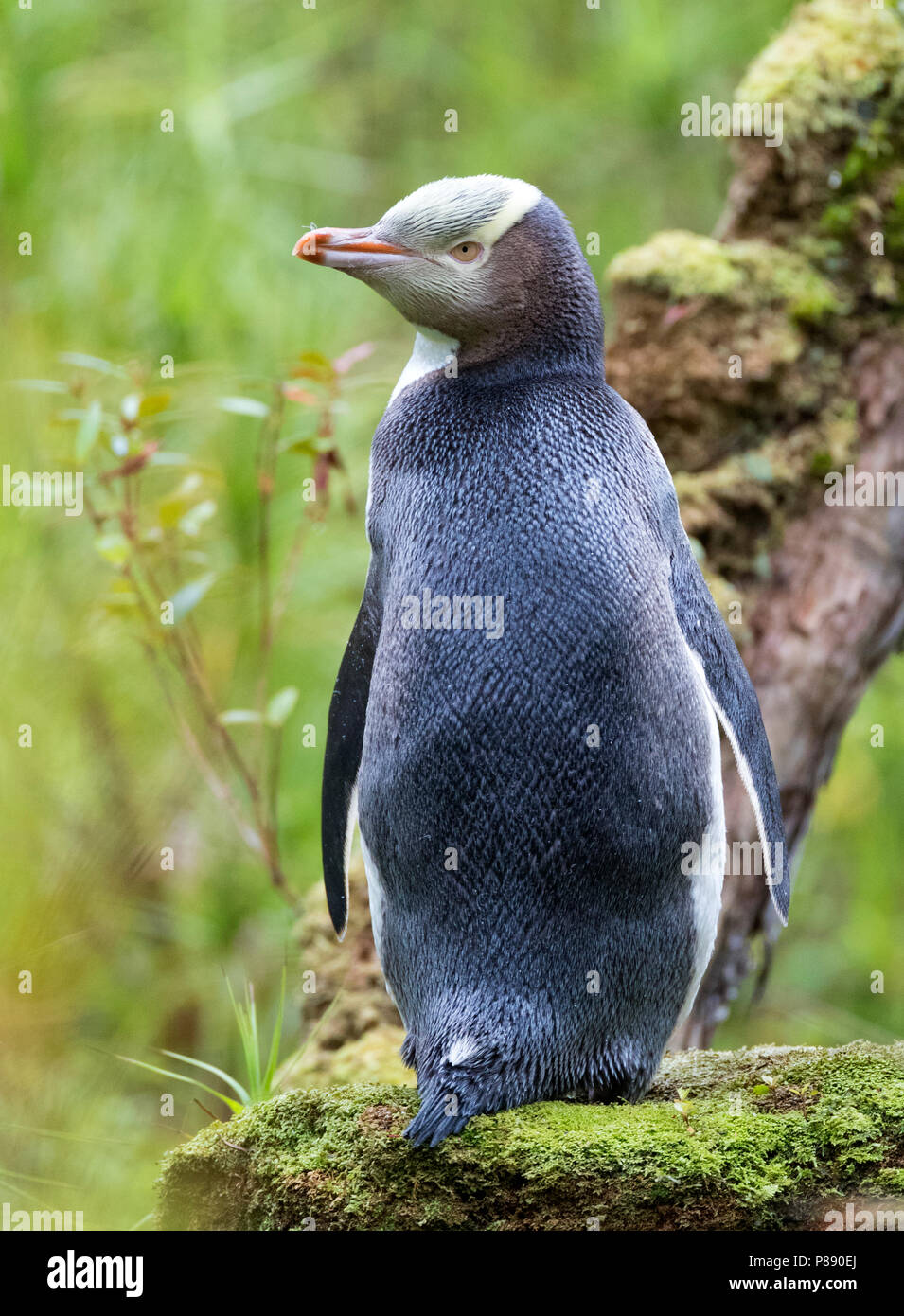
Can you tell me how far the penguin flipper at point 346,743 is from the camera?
1.78 m

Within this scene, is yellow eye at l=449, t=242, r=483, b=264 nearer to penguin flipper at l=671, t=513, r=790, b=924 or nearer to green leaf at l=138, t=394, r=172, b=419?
penguin flipper at l=671, t=513, r=790, b=924

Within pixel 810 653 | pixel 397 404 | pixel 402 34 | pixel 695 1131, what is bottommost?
pixel 695 1131

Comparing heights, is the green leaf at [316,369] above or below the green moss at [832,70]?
below

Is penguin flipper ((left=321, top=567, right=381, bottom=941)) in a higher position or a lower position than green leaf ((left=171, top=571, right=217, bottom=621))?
lower

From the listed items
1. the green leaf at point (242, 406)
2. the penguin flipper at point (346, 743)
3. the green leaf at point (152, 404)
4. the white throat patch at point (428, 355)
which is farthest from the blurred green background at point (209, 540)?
the white throat patch at point (428, 355)

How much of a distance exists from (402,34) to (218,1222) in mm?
4543

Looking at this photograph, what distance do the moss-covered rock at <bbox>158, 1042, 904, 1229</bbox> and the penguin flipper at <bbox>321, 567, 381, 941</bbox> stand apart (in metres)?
0.41

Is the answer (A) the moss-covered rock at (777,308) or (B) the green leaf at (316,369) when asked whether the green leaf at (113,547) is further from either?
(A) the moss-covered rock at (777,308)

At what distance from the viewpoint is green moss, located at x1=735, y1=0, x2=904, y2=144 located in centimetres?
251

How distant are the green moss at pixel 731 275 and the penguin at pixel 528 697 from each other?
85cm

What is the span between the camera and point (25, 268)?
331 cm

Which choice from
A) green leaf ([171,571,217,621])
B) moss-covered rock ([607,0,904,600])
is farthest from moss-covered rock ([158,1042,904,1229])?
moss-covered rock ([607,0,904,600])
